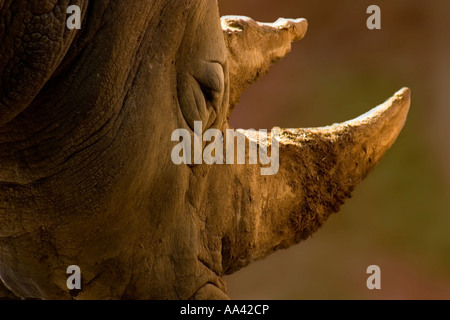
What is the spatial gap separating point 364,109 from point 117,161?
2.29 meters

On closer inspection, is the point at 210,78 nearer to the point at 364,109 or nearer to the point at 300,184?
the point at 300,184

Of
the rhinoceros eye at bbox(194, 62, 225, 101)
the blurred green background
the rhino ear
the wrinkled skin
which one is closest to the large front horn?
the wrinkled skin

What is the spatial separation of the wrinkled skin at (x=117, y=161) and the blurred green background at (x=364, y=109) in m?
1.34

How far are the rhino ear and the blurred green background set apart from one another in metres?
1.18

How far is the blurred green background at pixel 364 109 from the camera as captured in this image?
11.1 feet

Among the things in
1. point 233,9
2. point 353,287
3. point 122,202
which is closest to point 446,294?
point 353,287

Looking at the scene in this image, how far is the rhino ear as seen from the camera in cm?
218

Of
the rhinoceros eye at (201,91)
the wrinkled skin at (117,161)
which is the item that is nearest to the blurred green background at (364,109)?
the wrinkled skin at (117,161)

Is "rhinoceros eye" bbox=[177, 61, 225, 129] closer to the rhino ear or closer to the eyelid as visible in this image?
the eyelid

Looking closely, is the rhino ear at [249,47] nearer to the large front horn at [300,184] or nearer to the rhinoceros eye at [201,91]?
the large front horn at [300,184]

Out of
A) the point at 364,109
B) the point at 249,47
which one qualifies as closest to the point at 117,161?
the point at 249,47

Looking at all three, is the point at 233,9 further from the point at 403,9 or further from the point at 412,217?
the point at 412,217

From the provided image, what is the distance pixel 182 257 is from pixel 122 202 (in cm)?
25

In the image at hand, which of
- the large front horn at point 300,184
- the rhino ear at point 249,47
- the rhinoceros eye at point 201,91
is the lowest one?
the large front horn at point 300,184
